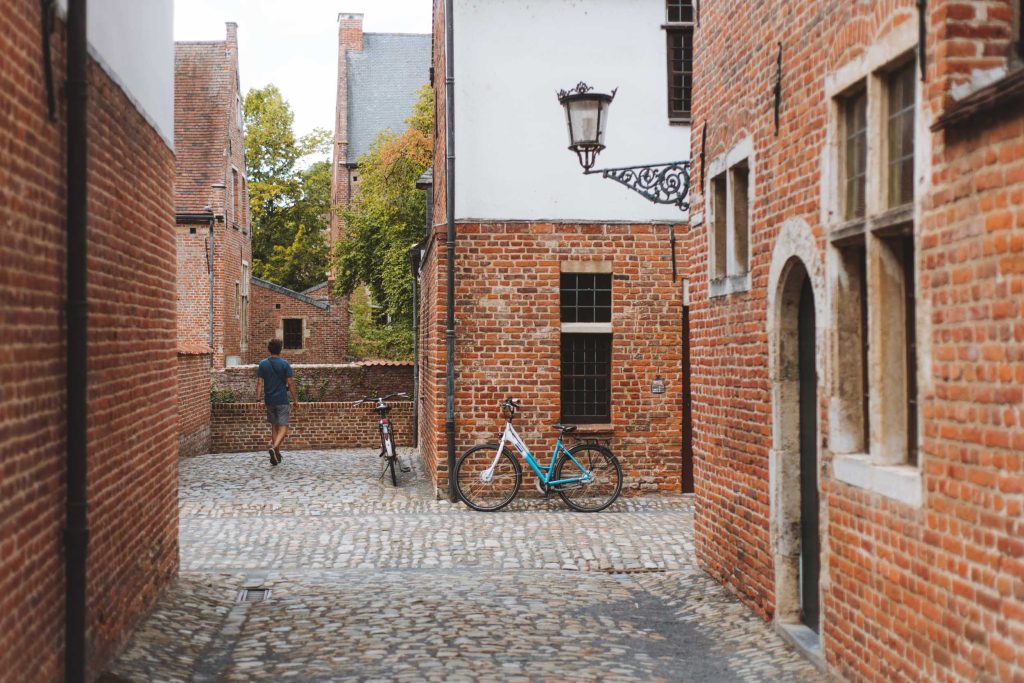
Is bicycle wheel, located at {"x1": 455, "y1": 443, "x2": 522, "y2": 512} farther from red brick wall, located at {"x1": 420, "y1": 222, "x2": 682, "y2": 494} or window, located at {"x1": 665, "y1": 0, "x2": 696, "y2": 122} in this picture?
window, located at {"x1": 665, "y1": 0, "x2": 696, "y2": 122}

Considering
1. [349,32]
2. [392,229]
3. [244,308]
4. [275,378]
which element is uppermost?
[349,32]

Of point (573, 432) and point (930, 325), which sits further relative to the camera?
point (573, 432)

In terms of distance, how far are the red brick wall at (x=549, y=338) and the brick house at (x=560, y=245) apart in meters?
0.02

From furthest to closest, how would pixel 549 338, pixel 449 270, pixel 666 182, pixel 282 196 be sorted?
1. pixel 282 196
2. pixel 549 338
3. pixel 449 270
4. pixel 666 182

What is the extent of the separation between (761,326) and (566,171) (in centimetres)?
734

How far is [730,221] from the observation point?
8.63 metres

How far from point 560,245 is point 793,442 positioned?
7.58m

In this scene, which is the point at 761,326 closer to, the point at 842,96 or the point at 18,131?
the point at 842,96

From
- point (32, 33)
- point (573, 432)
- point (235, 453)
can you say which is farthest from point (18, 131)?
point (235, 453)

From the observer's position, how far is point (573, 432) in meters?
14.5

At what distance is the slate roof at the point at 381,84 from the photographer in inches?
1944

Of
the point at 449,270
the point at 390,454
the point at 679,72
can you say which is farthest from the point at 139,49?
the point at 390,454

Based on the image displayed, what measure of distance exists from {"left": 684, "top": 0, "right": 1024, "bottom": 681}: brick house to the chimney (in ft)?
144

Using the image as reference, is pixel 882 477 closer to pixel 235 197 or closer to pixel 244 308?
pixel 235 197
